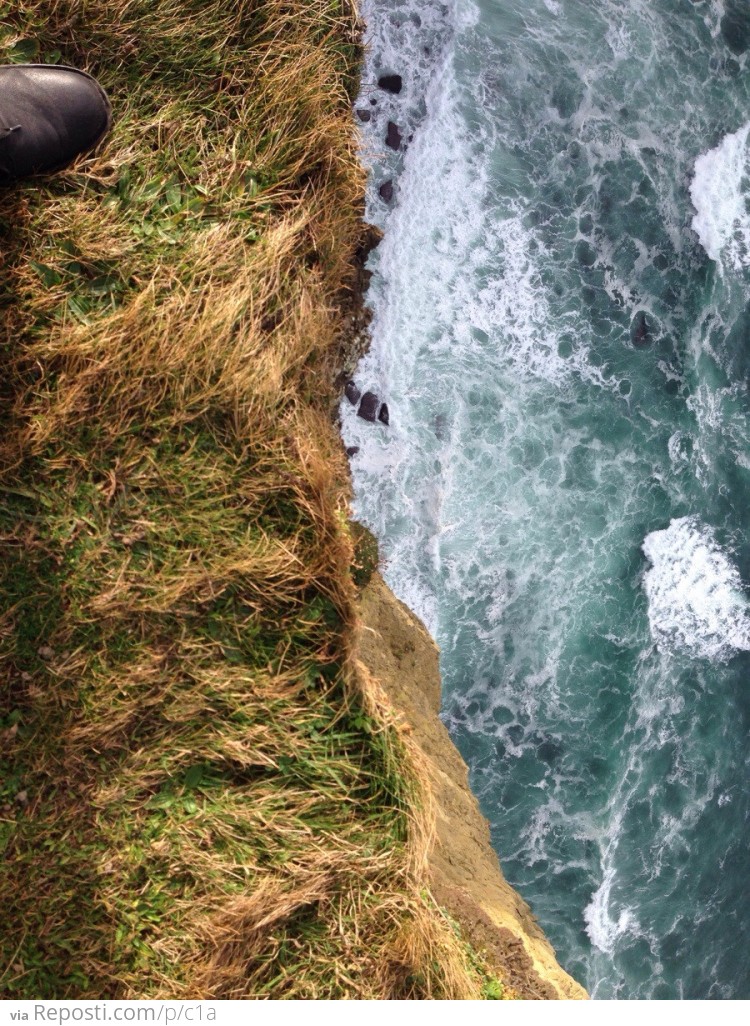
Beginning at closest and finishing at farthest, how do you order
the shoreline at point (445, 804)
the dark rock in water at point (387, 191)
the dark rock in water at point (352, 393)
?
the shoreline at point (445, 804) < the dark rock in water at point (352, 393) < the dark rock in water at point (387, 191)

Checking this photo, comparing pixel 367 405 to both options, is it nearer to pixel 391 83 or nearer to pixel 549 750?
pixel 391 83

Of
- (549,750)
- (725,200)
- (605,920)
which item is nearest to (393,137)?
(725,200)

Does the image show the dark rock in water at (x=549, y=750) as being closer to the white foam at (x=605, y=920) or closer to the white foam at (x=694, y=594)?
the white foam at (x=605, y=920)

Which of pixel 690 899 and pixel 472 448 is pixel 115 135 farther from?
pixel 690 899

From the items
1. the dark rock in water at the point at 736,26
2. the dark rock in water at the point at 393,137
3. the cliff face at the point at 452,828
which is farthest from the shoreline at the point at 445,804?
the dark rock in water at the point at 736,26

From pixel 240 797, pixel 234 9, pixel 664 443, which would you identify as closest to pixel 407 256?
pixel 234 9

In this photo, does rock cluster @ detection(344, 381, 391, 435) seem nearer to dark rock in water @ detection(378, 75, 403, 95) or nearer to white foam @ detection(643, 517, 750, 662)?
dark rock in water @ detection(378, 75, 403, 95)
